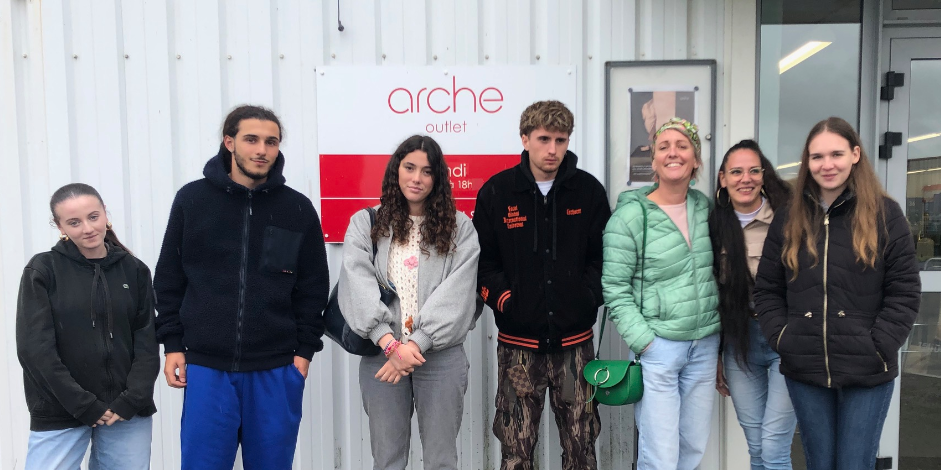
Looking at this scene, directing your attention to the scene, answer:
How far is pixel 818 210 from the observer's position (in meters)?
2.33

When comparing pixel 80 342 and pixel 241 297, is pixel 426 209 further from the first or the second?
pixel 80 342

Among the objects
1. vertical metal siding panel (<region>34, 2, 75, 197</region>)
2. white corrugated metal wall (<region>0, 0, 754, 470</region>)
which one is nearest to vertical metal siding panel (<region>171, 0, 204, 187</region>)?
white corrugated metal wall (<region>0, 0, 754, 470</region>)

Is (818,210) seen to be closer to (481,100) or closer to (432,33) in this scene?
(481,100)

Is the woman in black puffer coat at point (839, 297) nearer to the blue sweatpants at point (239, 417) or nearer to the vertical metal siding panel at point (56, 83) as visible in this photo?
the blue sweatpants at point (239, 417)

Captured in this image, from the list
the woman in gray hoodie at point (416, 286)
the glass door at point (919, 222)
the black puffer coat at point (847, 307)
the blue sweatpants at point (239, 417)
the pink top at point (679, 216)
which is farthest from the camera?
the glass door at point (919, 222)

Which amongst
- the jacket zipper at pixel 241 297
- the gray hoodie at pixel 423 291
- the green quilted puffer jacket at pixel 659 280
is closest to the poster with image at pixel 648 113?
the green quilted puffer jacket at pixel 659 280

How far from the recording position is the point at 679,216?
2.62 meters

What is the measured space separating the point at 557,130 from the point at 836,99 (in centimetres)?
208

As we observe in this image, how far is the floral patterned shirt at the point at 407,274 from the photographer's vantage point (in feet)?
8.21

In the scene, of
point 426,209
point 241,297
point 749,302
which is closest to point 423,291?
point 426,209

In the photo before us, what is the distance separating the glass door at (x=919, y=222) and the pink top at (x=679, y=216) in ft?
5.91

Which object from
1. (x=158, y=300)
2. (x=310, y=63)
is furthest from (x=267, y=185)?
(x=310, y=63)

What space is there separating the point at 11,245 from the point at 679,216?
373 centimetres

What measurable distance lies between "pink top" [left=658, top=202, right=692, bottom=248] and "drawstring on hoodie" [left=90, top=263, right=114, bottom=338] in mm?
2427
